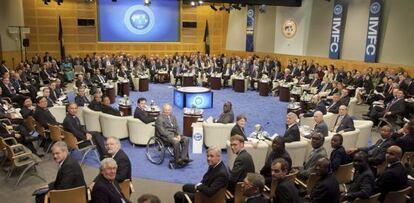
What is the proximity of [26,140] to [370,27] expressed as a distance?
1509 centimetres

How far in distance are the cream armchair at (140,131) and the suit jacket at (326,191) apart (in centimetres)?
526

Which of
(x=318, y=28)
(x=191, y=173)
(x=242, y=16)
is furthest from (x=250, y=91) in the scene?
(x=191, y=173)

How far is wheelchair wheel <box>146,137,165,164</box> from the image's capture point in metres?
8.00

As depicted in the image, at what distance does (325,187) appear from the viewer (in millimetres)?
4305

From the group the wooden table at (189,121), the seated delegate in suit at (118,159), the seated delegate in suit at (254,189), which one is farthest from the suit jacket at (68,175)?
the wooden table at (189,121)

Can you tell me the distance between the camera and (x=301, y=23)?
20.4 meters

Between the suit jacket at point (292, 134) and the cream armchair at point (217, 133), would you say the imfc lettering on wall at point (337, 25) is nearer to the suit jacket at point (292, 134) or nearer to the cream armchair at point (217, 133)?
the cream armchair at point (217, 133)

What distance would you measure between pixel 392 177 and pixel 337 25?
585 inches

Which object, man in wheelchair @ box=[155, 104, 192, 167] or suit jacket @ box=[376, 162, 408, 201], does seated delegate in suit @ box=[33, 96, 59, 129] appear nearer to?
man in wheelchair @ box=[155, 104, 192, 167]

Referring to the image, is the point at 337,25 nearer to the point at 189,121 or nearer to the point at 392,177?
the point at 189,121

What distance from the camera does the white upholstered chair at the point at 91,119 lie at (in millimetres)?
9695

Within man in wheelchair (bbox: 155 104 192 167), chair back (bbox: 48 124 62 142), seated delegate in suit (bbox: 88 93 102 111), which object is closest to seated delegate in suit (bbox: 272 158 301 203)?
man in wheelchair (bbox: 155 104 192 167)

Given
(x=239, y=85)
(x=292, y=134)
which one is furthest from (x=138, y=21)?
(x=292, y=134)

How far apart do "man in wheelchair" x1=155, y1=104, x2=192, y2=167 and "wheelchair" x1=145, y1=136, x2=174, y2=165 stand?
9cm
